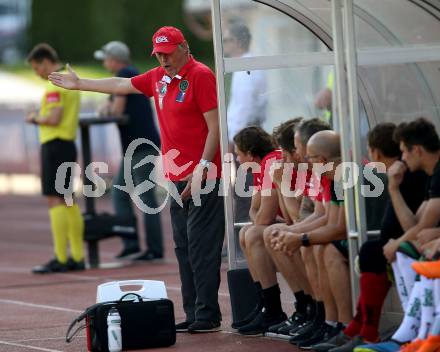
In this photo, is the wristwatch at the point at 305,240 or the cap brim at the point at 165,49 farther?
the cap brim at the point at 165,49

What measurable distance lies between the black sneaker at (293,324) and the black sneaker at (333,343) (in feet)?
2.22

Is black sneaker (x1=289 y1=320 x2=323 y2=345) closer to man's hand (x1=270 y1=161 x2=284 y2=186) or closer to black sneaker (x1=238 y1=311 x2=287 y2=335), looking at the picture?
black sneaker (x1=238 y1=311 x2=287 y2=335)

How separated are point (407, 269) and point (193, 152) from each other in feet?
7.46

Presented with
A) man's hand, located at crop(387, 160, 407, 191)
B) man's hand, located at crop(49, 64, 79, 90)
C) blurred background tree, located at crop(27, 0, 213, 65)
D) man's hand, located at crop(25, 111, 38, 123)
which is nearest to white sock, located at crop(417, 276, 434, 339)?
man's hand, located at crop(387, 160, 407, 191)

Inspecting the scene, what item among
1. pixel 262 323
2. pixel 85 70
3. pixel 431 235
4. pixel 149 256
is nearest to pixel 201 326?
pixel 262 323

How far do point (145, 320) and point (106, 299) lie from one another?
0.32m

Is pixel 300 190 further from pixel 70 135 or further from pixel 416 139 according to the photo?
pixel 70 135

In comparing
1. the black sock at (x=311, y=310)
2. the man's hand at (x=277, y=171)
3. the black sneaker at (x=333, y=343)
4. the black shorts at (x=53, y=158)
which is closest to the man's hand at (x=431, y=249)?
the black sneaker at (x=333, y=343)

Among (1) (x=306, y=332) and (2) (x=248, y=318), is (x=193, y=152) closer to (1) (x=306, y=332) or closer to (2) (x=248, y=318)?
(2) (x=248, y=318)

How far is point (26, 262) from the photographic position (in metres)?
15.2

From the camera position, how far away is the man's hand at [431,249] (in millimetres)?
6875

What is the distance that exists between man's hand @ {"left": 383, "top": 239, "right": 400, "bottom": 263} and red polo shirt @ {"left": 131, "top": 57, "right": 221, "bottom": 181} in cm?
193

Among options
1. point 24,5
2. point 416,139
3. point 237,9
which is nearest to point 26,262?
point 237,9

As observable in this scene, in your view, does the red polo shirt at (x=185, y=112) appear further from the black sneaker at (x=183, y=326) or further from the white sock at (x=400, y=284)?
the white sock at (x=400, y=284)
